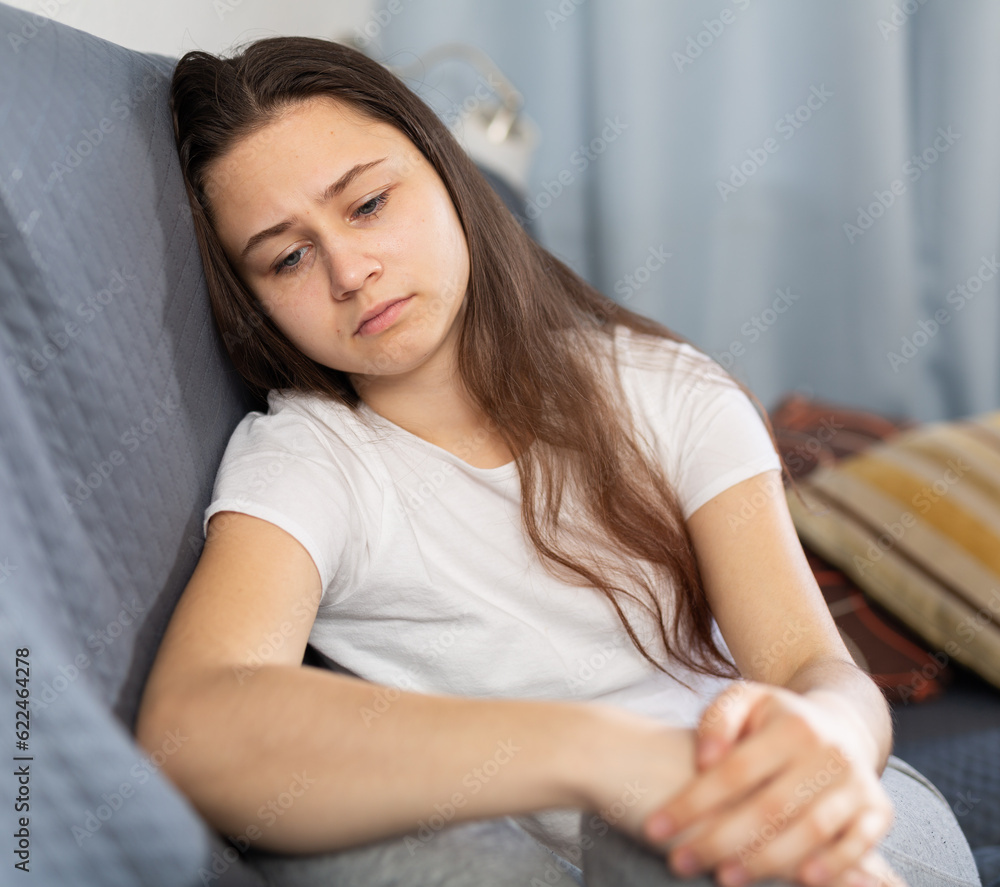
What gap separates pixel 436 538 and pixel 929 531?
761 millimetres

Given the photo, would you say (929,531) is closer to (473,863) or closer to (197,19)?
(473,863)

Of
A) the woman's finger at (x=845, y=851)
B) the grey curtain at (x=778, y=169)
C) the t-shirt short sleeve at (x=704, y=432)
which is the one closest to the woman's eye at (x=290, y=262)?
the t-shirt short sleeve at (x=704, y=432)

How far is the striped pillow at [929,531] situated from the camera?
1.14 meters

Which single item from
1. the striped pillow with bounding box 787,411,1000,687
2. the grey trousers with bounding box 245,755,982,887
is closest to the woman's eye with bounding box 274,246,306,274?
the grey trousers with bounding box 245,755,982,887

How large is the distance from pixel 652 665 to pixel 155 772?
1.49 feet

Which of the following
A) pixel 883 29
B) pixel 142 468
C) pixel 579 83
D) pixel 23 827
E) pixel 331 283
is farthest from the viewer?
pixel 579 83

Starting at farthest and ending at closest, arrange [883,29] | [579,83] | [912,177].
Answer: [579,83]
[912,177]
[883,29]

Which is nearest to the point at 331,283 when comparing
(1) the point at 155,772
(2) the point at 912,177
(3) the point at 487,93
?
(1) the point at 155,772

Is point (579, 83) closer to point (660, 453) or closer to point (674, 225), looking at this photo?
point (674, 225)

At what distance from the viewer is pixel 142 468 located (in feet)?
2.11

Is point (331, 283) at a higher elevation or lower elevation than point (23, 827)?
higher

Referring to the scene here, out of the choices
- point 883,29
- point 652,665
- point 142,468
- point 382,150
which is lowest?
point 652,665

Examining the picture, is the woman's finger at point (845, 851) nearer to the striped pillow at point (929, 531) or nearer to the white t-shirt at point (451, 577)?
the white t-shirt at point (451, 577)

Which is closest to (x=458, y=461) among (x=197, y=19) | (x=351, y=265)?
(x=351, y=265)
